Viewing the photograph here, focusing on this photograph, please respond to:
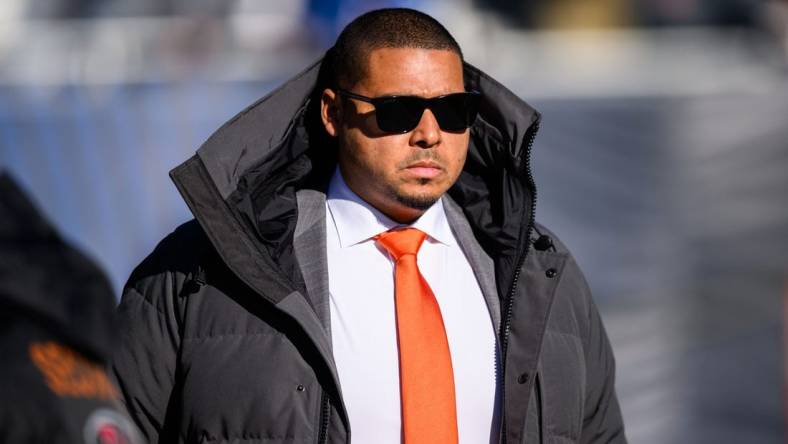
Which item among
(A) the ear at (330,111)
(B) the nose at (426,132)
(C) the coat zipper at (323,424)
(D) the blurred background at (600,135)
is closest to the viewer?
(C) the coat zipper at (323,424)

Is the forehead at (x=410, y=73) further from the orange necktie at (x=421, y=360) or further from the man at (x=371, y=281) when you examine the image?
the orange necktie at (x=421, y=360)

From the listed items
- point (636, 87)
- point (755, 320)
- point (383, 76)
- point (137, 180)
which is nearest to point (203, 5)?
point (137, 180)

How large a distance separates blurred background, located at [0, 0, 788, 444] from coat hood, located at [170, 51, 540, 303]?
321 cm

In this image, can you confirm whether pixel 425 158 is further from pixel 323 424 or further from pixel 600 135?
pixel 600 135

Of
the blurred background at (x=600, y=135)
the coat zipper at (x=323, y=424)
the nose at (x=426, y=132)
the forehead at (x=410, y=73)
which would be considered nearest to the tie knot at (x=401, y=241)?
the nose at (x=426, y=132)

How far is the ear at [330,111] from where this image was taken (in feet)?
10.9

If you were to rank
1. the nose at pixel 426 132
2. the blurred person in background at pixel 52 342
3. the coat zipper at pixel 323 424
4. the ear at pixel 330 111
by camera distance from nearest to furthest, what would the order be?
the blurred person in background at pixel 52 342, the coat zipper at pixel 323 424, the nose at pixel 426 132, the ear at pixel 330 111

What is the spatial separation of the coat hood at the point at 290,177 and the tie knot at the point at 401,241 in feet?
0.60

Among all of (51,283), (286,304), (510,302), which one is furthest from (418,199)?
(51,283)

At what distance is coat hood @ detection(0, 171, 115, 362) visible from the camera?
1.43 m

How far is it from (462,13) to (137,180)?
2.16 meters

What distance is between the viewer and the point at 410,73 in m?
3.17

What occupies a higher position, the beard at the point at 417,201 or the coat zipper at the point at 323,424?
the beard at the point at 417,201

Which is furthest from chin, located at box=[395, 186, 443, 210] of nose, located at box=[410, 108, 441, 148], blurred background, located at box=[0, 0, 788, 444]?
blurred background, located at box=[0, 0, 788, 444]
